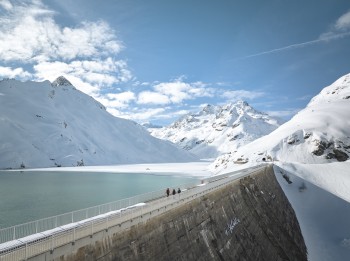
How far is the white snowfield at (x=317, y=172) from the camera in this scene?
61719 millimetres

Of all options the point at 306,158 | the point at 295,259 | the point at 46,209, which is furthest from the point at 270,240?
the point at 306,158

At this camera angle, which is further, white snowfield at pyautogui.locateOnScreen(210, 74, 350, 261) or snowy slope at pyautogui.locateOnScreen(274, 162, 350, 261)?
white snowfield at pyautogui.locateOnScreen(210, 74, 350, 261)

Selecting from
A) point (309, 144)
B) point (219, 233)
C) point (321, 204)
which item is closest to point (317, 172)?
point (321, 204)

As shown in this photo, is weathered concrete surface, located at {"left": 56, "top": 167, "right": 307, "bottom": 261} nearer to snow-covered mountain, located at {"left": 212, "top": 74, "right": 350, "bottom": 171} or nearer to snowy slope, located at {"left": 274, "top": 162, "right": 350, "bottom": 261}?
snowy slope, located at {"left": 274, "top": 162, "right": 350, "bottom": 261}

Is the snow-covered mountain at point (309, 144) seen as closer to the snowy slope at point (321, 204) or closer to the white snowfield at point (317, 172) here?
the white snowfield at point (317, 172)

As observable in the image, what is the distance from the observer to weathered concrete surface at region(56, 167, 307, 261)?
69.4ft

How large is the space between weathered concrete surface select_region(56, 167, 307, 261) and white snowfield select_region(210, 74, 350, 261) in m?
4.69

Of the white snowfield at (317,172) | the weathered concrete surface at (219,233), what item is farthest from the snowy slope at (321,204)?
the weathered concrete surface at (219,233)

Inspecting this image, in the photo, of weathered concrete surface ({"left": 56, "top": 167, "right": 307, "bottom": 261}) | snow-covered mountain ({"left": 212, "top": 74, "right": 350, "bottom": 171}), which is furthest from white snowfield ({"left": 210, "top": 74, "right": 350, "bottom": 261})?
weathered concrete surface ({"left": 56, "top": 167, "right": 307, "bottom": 261})

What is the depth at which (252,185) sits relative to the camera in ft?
206

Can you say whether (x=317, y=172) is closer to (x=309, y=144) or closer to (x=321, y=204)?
(x=321, y=204)

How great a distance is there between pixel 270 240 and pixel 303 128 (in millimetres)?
116344

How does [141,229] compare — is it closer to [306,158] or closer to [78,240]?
[78,240]

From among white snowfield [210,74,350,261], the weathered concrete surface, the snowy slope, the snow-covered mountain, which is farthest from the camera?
the snow-covered mountain
